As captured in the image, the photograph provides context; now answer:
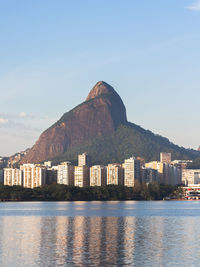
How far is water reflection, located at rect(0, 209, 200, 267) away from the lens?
139 feet

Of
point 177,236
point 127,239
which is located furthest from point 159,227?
point 127,239

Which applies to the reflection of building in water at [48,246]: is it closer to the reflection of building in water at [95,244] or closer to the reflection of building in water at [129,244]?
the reflection of building in water at [95,244]

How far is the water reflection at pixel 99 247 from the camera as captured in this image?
139ft

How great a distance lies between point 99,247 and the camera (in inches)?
1960

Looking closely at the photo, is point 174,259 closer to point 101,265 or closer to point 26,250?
point 101,265

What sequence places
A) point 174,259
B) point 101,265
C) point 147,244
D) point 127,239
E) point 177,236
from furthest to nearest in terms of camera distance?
1. point 177,236
2. point 127,239
3. point 147,244
4. point 174,259
5. point 101,265

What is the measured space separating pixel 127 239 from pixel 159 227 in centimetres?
1721

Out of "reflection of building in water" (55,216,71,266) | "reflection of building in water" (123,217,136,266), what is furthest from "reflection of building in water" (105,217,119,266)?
"reflection of building in water" (55,216,71,266)

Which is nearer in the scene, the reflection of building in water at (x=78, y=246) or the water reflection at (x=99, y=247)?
the water reflection at (x=99, y=247)

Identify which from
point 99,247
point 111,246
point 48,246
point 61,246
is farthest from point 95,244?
point 48,246

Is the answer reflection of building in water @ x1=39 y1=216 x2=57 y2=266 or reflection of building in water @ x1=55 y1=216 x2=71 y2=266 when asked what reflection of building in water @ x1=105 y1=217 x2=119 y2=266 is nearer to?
reflection of building in water @ x1=55 y1=216 x2=71 y2=266

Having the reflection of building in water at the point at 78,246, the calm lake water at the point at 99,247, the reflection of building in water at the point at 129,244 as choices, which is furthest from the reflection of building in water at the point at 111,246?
the reflection of building in water at the point at 78,246

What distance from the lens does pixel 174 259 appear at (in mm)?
43469

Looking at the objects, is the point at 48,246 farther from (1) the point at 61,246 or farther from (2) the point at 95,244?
(2) the point at 95,244
